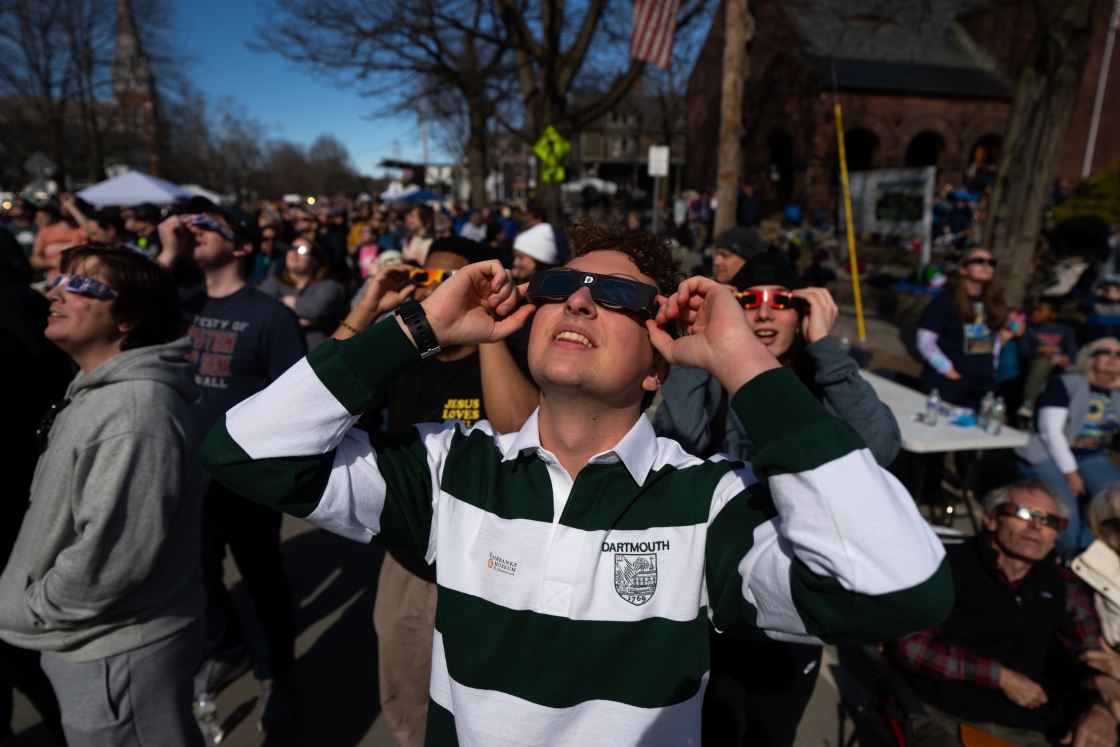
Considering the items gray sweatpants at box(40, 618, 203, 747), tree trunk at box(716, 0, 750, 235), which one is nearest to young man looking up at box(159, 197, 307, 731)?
gray sweatpants at box(40, 618, 203, 747)

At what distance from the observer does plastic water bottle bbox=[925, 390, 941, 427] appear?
15.6 feet

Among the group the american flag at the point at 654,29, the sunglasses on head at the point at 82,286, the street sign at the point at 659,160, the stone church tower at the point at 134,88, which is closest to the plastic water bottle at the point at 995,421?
the sunglasses on head at the point at 82,286

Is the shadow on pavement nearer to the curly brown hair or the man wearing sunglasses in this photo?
the man wearing sunglasses

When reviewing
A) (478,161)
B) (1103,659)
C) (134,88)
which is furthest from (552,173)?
(134,88)

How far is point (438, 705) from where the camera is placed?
1.57 metres

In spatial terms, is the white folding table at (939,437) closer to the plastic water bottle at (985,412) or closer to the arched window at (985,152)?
the plastic water bottle at (985,412)

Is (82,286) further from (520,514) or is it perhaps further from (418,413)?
(520,514)

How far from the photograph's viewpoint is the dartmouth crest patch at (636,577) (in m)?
1.42

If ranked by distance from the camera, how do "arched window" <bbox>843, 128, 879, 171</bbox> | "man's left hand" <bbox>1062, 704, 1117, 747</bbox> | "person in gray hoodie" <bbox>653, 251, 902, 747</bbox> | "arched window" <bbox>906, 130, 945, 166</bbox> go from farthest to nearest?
"arched window" <bbox>906, 130, 945, 166</bbox>
"arched window" <bbox>843, 128, 879, 171</bbox>
"man's left hand" <bbox>1062, 704, 1117, 747</bbox>
"person in gray hoodie" <bbox>653, 251, 902, 747</bbox>

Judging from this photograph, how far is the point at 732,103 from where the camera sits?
11.7 m

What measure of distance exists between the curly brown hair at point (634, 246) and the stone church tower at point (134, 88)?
2846 centimetres

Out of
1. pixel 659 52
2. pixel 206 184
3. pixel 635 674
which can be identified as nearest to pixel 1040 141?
pixel 659 52

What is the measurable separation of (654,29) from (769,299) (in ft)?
31.8

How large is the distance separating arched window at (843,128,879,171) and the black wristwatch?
28.7 meters
